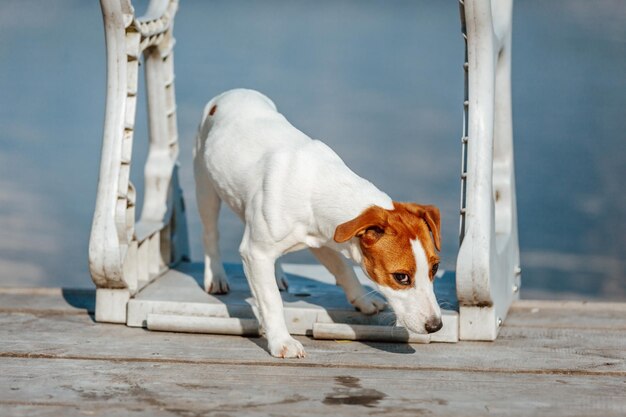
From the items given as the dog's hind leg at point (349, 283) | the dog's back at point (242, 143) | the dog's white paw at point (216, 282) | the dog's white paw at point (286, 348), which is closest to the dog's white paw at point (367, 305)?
the dog's hind leg at point (349, 283)

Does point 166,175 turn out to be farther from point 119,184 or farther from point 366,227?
point 366,227

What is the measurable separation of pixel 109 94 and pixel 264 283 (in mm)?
998

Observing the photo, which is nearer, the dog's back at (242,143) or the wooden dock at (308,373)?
the wooden dock at (308,373)

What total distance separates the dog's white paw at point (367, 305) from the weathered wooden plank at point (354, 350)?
0.72 ft

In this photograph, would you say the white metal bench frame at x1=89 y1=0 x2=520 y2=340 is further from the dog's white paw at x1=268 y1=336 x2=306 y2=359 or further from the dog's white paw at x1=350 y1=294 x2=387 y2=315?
the dog's white paw at x1=268 y1=336 x2=306 y2=359

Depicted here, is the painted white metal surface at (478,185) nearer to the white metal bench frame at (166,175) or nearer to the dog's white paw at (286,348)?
the white metal bench frame at (166,175)

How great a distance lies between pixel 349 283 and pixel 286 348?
52 centimetres

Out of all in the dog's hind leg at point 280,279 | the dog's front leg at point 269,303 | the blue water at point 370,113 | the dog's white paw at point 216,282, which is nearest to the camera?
the dog's front leg at point 269,303

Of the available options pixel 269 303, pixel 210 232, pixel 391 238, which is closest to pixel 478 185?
pixel 391 238

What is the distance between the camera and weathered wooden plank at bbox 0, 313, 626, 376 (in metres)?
3.58

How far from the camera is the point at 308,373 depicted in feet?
11.3

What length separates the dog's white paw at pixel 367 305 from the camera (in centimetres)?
405

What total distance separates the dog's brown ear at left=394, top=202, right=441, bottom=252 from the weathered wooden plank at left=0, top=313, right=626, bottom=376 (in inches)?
16.1

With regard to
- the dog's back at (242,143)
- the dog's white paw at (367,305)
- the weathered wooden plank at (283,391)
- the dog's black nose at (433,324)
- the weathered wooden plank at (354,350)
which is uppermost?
the dog's back at (242,143)
